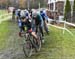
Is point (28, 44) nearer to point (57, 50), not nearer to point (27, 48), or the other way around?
point (27, 48)

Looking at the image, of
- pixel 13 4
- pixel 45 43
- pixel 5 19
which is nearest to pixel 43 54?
pixel 45 43

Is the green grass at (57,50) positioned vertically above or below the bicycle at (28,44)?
below

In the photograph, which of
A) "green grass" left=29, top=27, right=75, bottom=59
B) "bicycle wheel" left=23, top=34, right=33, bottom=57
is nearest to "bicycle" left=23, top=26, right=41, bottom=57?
"bicycle wheel" left=23, top=34, right=33, bottom=57

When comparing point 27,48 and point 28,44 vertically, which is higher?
point 28,44

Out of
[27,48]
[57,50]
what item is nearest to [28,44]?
[27,48]

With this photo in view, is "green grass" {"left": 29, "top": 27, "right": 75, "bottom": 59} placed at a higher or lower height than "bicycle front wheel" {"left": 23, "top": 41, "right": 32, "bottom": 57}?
lower

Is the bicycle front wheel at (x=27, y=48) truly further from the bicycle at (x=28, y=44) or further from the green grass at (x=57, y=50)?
the green grass at (x=57, y=50)

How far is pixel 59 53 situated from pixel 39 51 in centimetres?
72

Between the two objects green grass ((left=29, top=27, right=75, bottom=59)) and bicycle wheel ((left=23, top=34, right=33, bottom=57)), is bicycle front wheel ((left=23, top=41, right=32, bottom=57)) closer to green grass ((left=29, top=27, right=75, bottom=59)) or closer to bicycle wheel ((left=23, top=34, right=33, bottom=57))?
bicycle wheel ((left=23, top=34, right=33, bottom=57))

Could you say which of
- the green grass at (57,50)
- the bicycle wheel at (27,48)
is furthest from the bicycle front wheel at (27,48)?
the green grass at (57,50)

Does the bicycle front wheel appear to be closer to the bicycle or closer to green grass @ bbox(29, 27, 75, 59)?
the bicycle

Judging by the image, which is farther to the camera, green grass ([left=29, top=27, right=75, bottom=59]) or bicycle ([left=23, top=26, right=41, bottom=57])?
green grass ([left=29, top=27, right=75, bottom=59])

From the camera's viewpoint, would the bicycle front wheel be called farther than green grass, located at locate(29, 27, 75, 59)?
No

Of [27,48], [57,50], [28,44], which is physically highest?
[28,44]
